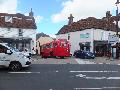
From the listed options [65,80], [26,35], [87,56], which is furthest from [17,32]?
[65,80]

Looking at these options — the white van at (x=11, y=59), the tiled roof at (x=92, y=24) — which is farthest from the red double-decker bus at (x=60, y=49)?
the tiled roof at (x=92, y=24)

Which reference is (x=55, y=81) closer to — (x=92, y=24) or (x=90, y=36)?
(x=90, y=36)

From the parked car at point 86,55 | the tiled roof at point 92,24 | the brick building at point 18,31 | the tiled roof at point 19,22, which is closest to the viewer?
the parked car at point 86,55

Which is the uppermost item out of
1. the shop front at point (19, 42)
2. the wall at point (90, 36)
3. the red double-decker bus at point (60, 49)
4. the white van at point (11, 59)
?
the wall at point (90, 36)

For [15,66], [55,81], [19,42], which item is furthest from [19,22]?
[55,81]

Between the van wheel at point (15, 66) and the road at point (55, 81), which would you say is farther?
the van wheel at point (15, 66)

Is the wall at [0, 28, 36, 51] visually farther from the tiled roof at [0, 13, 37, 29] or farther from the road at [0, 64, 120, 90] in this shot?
the road at [0, 64, 120, 90]

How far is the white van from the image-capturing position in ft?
73.7

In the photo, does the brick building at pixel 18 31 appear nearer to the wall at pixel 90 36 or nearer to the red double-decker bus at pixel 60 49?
the wall at pixel 90 36

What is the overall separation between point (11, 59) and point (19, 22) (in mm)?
42282

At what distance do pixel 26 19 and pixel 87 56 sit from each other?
66.1 ft

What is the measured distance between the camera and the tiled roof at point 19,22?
62.3 metres

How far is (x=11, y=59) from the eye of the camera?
22.4 meters

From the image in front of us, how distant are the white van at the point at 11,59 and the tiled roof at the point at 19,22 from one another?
3949 cm
